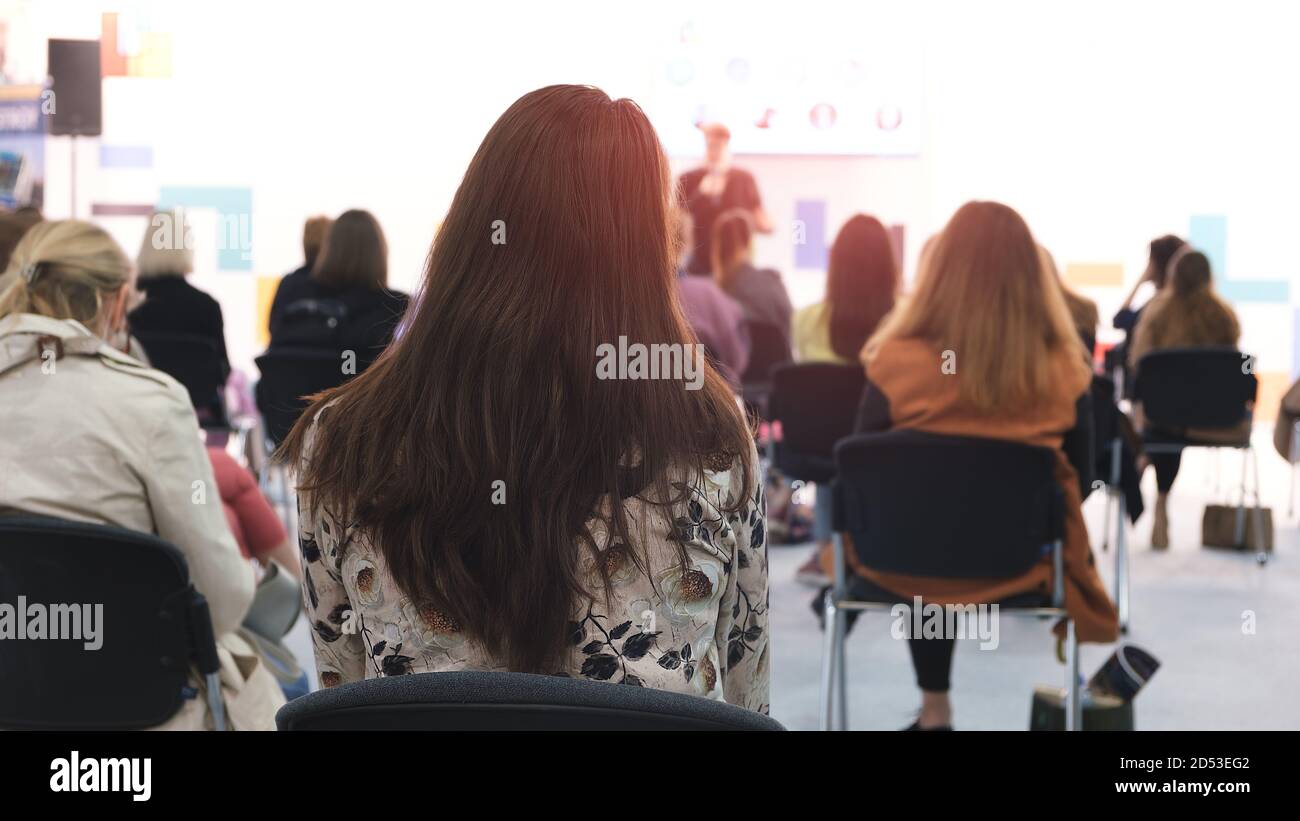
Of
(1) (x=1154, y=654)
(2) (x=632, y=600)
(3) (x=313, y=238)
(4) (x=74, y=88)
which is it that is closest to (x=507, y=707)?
(2) (x=632, y=600)

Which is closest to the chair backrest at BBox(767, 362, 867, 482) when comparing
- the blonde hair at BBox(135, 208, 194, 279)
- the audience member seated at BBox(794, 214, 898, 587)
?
the audience member seated at BBox(794, 214, 898, 587)

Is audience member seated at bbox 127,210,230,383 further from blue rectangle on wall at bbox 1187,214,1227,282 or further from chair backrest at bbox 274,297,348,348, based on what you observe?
blue rectangle on wall at bbox 1187,214,1227,282

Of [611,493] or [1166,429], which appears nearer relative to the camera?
[611,493]

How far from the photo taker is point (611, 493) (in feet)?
4.10

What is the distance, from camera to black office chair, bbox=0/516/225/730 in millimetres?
1807

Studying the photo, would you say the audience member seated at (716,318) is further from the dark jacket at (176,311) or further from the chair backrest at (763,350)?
the dark jacket at (176,311)

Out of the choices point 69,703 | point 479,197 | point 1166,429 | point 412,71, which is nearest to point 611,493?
point 479,197

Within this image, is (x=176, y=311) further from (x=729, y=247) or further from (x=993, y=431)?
(x=993, y=431)

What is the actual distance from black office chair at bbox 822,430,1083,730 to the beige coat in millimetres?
1270

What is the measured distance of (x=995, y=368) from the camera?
2.89 metres

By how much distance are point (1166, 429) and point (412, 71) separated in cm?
508

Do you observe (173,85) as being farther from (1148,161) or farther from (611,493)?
(611,493)

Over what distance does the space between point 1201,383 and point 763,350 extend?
1689mm
